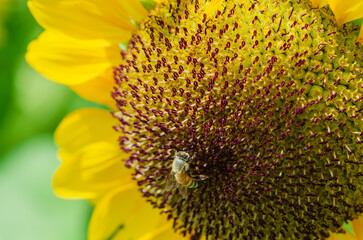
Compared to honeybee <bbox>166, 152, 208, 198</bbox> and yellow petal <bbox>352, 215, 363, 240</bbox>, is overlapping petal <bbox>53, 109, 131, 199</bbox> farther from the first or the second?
yellow petal <bbox>352, 215, 363, 240</bbox>

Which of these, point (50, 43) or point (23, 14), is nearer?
point (50, 43)

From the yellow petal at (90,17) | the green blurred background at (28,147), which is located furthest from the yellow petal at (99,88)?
the green blurred background at (28,147)

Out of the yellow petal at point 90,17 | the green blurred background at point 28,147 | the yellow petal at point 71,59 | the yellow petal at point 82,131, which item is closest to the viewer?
the yellow petal at point 90,17

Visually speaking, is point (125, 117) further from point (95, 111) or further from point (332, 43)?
point (332, 43)

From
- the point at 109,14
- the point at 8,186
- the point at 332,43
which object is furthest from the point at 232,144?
the point at 8,186

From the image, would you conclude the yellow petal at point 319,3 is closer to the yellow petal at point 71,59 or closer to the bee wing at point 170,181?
the bee wing at point 170,181

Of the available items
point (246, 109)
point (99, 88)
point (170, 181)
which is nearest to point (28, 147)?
point (99, 88)

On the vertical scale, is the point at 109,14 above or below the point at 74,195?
above
